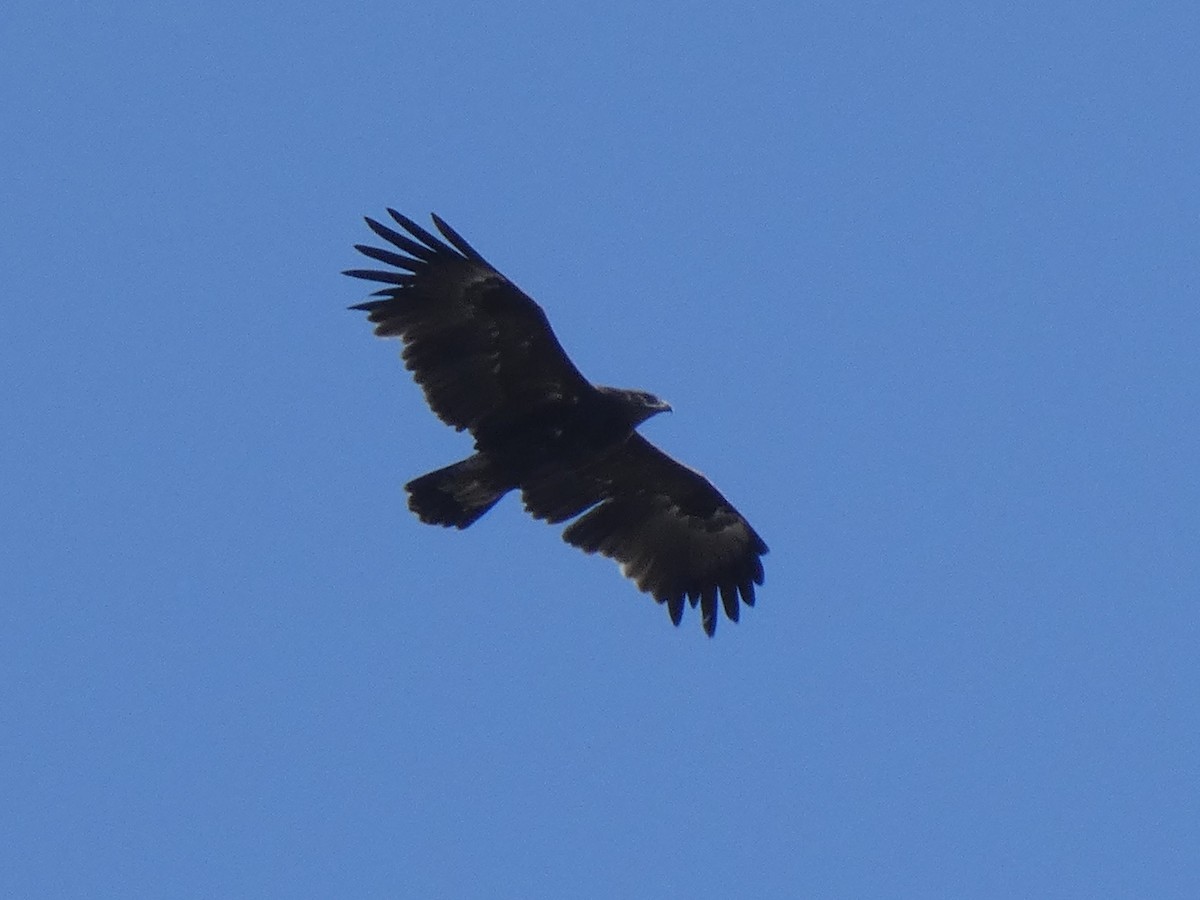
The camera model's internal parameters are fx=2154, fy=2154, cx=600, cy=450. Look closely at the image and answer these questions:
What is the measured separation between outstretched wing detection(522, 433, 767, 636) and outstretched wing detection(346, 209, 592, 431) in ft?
4.38

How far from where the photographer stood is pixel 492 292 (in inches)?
642

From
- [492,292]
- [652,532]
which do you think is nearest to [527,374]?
[492,292]

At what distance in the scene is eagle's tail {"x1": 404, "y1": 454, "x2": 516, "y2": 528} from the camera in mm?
16531

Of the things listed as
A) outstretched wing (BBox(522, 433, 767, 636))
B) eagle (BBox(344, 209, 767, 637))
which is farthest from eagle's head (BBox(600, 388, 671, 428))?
outstretched wing (BBox(522, 433, 767, 636))

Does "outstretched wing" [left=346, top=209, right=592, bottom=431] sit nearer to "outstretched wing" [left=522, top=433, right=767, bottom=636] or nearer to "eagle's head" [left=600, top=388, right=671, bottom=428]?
"eagle's head" [left=600, top=388, right=671, bottom=428]

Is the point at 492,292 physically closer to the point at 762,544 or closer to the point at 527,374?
the point at 527,374

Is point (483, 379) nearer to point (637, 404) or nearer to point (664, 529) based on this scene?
point (637, 404)

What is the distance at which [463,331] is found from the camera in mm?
16438

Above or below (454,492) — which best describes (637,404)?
above

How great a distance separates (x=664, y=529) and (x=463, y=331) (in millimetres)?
2778

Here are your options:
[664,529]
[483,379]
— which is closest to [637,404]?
[483,379]

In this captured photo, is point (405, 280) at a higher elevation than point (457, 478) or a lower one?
higher

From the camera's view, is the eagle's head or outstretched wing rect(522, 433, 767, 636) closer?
the eagle's head

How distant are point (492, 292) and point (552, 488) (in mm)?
1944
